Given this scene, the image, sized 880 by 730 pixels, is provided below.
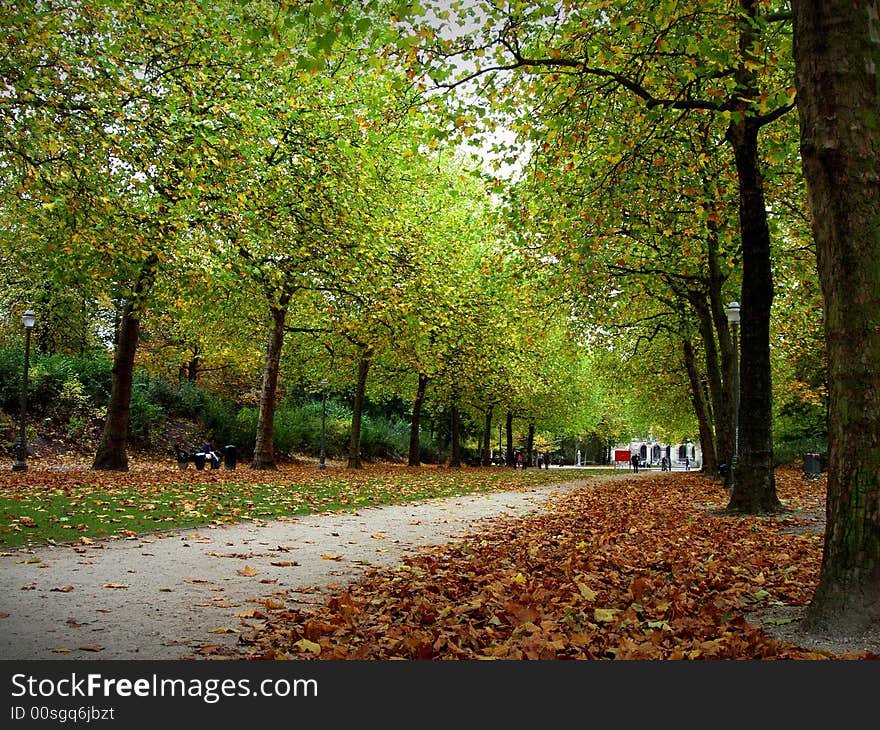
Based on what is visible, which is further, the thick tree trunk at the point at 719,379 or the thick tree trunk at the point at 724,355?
the thick tree trunk at the point at 719,379

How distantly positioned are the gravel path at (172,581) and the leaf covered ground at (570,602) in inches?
17.2

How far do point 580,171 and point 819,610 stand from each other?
9495 mm

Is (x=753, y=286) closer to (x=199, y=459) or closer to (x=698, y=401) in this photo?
(x=698, y=401)

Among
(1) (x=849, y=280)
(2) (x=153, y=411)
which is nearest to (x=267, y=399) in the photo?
(2) (x=153, y=411)

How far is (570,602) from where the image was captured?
505 centimetres

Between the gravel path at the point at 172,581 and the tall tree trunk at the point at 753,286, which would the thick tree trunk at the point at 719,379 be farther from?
the gravel path at the point at 172,581

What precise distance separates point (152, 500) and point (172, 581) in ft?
20.9

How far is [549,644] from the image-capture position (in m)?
3.84

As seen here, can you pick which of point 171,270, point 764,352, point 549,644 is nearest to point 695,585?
point 549,644

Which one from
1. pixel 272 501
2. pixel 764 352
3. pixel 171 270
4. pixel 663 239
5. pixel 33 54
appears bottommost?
pixel 272 501

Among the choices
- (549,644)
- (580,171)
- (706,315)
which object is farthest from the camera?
(706,315)

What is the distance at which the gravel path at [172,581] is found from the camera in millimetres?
4199

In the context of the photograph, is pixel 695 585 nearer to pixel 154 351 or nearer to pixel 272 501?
pixel 272 501

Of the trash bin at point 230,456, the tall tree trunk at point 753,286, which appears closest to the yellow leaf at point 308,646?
the tall tree trunk at point 753,286
